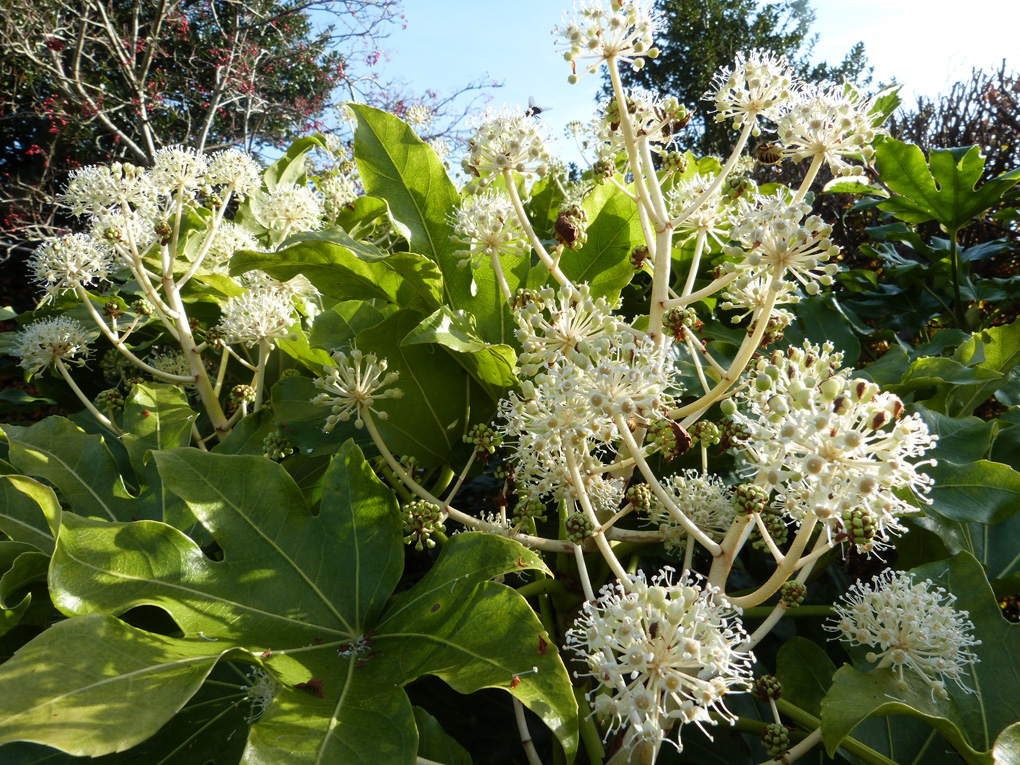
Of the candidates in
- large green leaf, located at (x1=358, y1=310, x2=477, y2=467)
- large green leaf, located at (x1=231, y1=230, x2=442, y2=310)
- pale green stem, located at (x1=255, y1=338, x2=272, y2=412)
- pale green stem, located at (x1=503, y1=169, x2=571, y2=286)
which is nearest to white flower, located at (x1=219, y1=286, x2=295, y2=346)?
pale green stem, located at (x1=255, y1=338, x2=272, y2=412)

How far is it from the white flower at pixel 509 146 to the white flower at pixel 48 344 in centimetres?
149

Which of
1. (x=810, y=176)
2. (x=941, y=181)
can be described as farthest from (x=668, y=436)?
(x=941, y=181)

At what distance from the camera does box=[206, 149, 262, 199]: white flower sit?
210cm

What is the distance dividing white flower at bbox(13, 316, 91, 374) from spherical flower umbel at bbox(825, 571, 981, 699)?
2.21 meters

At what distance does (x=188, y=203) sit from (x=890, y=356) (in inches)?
94.2

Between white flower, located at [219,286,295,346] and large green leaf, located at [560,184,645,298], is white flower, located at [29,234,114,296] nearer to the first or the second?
white flower, located at [219,286,295,346]

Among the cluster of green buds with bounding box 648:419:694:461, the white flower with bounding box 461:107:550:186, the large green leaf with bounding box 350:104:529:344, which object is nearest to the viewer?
the cluster of green buds with bounding box 648:419:694:461

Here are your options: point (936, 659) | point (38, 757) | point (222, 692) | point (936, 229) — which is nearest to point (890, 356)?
point (936, 659)

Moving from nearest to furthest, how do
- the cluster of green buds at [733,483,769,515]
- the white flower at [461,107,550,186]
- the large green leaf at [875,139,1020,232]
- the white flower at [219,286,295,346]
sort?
1. the cluster of green buds at [733,483,769,515]
2. the white flower at [461,107,550,186]
3. the white flower at [219,286,295,346]
4. the large green leaf at [875,139,1020,232]

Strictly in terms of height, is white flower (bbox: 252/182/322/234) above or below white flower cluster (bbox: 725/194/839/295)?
below

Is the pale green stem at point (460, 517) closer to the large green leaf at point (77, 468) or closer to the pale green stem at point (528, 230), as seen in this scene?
the pale green stem at point (528, 230)

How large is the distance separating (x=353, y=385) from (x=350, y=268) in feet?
0.91

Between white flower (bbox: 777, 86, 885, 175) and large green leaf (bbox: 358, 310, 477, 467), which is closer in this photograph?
white flower (bbox: 777, 86, 885, 175)

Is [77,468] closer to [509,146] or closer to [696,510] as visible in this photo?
[509,146]
